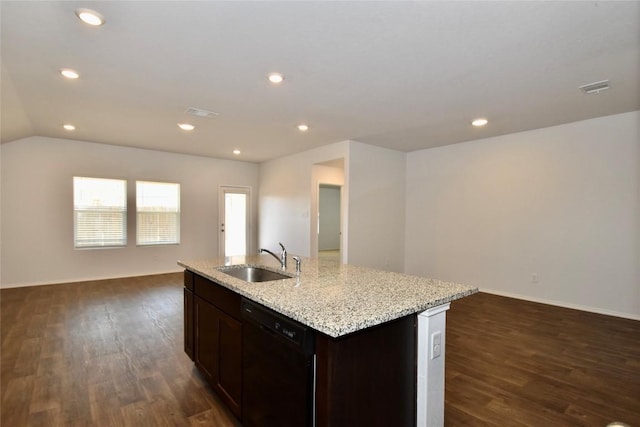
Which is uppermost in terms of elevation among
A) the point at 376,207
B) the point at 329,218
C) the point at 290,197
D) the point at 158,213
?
the point at 290,197

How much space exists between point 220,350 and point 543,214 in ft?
15.7

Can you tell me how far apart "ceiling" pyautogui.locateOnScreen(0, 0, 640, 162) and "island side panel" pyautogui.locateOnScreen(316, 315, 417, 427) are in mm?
1878

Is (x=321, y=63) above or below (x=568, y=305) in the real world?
above

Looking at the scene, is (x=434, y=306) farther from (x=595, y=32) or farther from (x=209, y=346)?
(x=595, y=32)

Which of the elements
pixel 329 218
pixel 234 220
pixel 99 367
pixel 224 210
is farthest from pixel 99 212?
pixel 329 218

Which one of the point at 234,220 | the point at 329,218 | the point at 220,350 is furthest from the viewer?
the point at 329,218

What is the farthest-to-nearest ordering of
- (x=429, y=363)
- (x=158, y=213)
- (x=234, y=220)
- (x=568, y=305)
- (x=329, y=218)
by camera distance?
(x=329, y=218)
(x=234, y=220)
(x=158, y=213)
(x=568, y=305)
(x=429, y=363)

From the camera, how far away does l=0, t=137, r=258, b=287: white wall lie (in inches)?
207

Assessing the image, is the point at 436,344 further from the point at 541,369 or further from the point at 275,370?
the point at 541,369

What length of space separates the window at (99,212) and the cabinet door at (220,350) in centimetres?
473

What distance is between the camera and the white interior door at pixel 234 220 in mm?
7555

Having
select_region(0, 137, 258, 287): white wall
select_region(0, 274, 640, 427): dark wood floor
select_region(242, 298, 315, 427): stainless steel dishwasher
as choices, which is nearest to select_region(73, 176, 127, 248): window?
select_region(0, 137, 258, 287): white wall

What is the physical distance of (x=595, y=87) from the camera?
311 cm

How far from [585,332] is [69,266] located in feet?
25.7
